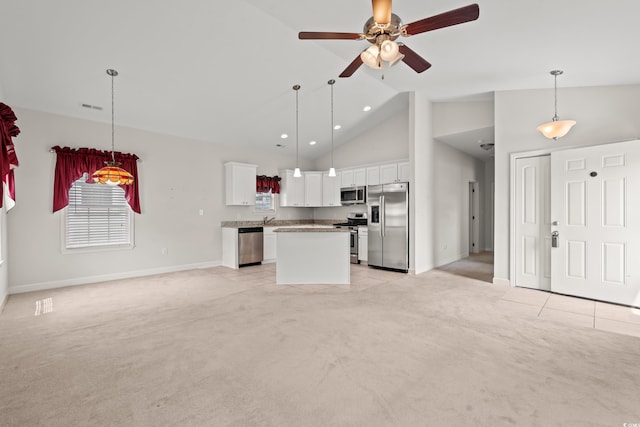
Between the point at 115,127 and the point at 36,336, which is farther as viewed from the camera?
the point at 115,127

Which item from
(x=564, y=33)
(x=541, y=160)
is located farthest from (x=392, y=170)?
(x=564, y=33)

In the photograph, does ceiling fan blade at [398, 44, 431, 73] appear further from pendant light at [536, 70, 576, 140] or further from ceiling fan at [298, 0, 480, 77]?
pendant light at [536, 70, 576, 140]

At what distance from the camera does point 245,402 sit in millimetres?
1891

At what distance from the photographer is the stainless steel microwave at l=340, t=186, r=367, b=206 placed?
702cm

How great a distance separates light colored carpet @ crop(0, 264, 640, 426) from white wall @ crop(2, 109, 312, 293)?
3.03ft

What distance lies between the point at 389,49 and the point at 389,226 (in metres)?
4.12

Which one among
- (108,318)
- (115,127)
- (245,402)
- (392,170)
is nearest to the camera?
(245,402)

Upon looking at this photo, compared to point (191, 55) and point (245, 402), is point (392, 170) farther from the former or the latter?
point (245, 402)

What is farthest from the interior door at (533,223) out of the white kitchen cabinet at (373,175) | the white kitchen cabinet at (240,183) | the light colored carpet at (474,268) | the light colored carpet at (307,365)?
the white kitchen cabinet at (240,183)

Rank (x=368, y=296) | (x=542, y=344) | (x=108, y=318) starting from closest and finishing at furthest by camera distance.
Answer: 1. (x=542, y=344)
2. (x=108, y=318)
3. (x=368, y=296)

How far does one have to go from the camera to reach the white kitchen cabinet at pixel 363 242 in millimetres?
→ 6637

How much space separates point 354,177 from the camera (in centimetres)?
731

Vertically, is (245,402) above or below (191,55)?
below

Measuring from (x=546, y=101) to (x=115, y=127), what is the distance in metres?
7.01
